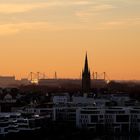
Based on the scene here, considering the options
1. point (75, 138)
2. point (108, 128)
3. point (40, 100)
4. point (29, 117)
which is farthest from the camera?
point (40, 100)

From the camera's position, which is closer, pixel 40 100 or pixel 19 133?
pixel 19 133

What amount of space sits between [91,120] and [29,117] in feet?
17.0

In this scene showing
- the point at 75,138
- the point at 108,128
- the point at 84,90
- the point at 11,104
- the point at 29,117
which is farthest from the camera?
the point at 84,90

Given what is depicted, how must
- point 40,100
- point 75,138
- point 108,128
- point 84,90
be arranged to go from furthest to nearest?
point 84,90 < point 40,100 < point 108,128 < point 75,138

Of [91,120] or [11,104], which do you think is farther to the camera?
[11,104]

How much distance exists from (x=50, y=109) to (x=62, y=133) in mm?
9579

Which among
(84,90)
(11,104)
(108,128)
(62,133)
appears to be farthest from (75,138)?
(84,90)

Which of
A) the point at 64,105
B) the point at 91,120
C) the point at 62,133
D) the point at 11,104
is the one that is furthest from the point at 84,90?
the point at 62,133

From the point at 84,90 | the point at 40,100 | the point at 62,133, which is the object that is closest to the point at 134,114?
the point at 62,133

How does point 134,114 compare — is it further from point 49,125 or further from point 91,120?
point 49,125

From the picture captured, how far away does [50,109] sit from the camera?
42.8m

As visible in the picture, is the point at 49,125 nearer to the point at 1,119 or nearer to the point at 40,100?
the point at 1,119

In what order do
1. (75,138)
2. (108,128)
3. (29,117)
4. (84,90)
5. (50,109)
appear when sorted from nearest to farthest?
(75,138), (29,117), (108,128), (50,109), (84,90)

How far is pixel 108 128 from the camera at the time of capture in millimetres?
39781
